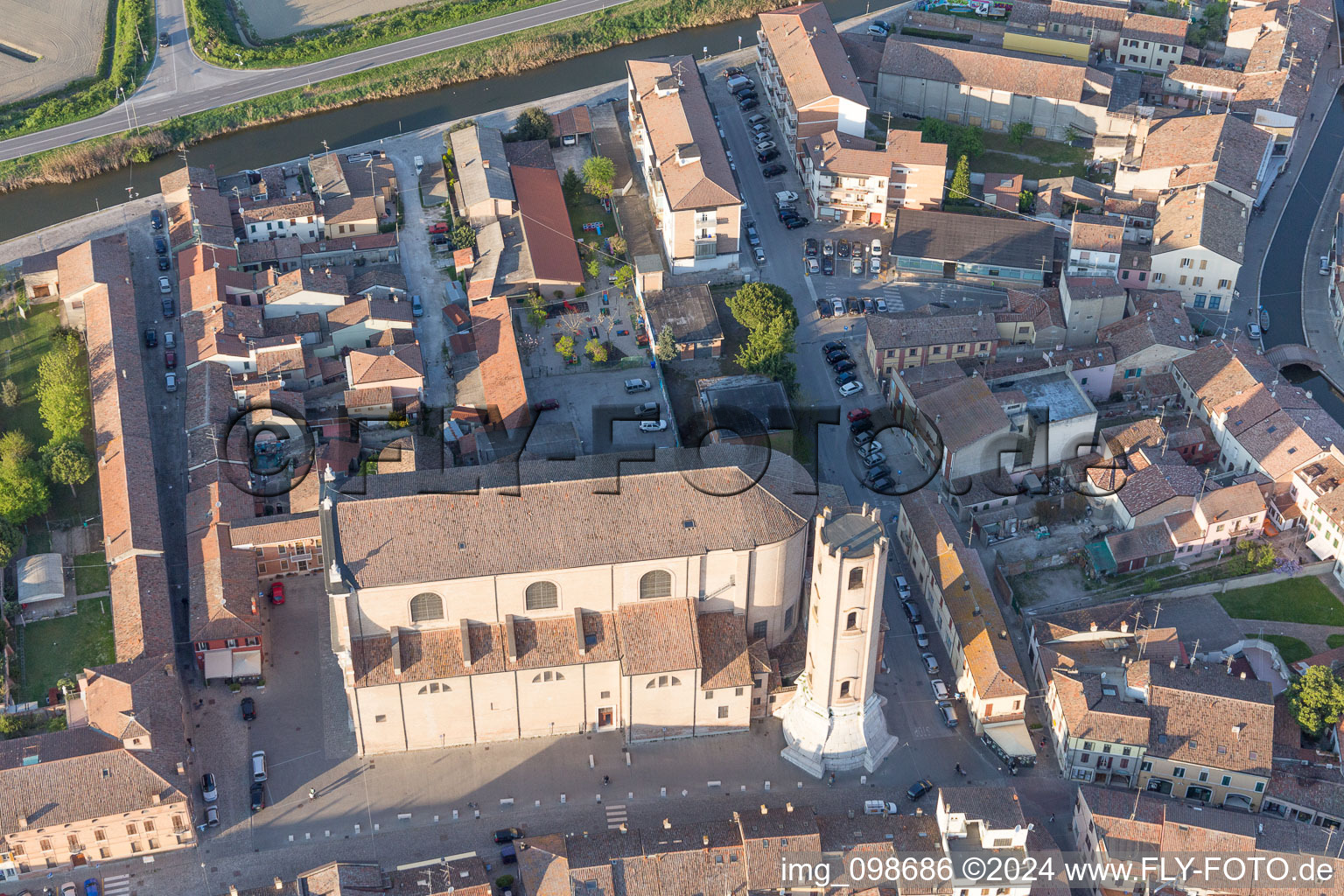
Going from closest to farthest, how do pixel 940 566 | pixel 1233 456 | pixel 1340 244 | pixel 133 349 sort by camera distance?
pixel 940 566
pixel 1233 456
pixel 133 349
pixel 1340 244

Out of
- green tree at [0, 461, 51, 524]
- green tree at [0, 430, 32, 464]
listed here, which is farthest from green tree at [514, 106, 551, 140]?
green tree at [0, 461, 51, 524]

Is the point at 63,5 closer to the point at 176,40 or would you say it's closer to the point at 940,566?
the point at 176,40

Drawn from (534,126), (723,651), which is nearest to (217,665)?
(723,651)

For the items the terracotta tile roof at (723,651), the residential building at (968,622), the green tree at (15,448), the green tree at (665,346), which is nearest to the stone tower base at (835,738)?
the terracotta tile roof at (723,651)

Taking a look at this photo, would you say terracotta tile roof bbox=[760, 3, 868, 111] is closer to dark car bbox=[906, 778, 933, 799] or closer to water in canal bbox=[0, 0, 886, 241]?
water in canal bbox=[0, 0, 886, 241]

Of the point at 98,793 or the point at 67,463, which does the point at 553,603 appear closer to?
the point at 98,793

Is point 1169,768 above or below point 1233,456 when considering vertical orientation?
below

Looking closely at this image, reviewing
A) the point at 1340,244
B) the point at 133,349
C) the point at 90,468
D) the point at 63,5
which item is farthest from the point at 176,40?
the point at 1340,244
